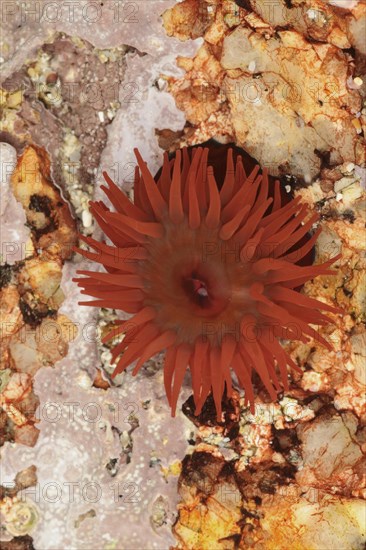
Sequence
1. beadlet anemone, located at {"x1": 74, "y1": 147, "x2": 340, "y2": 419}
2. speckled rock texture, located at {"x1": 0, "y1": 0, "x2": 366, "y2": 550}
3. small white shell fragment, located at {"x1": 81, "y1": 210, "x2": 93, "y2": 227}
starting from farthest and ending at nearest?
small white shell fragment, located at {"x1": 81, "y1": 210, "x2": 93, "y2": 227}
speckled rock texture, located at {"x1": 0, "y1": 0, "x2": 366, "y2": 550}
beadlet anemone, located at {"x1": 74, "y1": 147, "x2": 340, "y2": 419}

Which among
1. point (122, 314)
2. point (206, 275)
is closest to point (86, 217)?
point (122, 314)

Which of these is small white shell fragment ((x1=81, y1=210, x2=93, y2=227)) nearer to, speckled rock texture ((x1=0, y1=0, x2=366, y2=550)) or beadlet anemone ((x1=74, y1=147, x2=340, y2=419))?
speckled rock texture ((x1=0, y1=0, x2=366, y2=550))

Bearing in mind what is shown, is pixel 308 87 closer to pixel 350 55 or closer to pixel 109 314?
pixel 350 55

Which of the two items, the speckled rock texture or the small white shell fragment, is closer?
the speckled rock texture

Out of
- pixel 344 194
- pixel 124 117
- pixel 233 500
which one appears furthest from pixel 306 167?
pixel 233 500

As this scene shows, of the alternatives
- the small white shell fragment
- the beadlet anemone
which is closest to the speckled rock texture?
the small white shell fragment

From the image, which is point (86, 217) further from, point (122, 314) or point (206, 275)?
point (206, 275)
